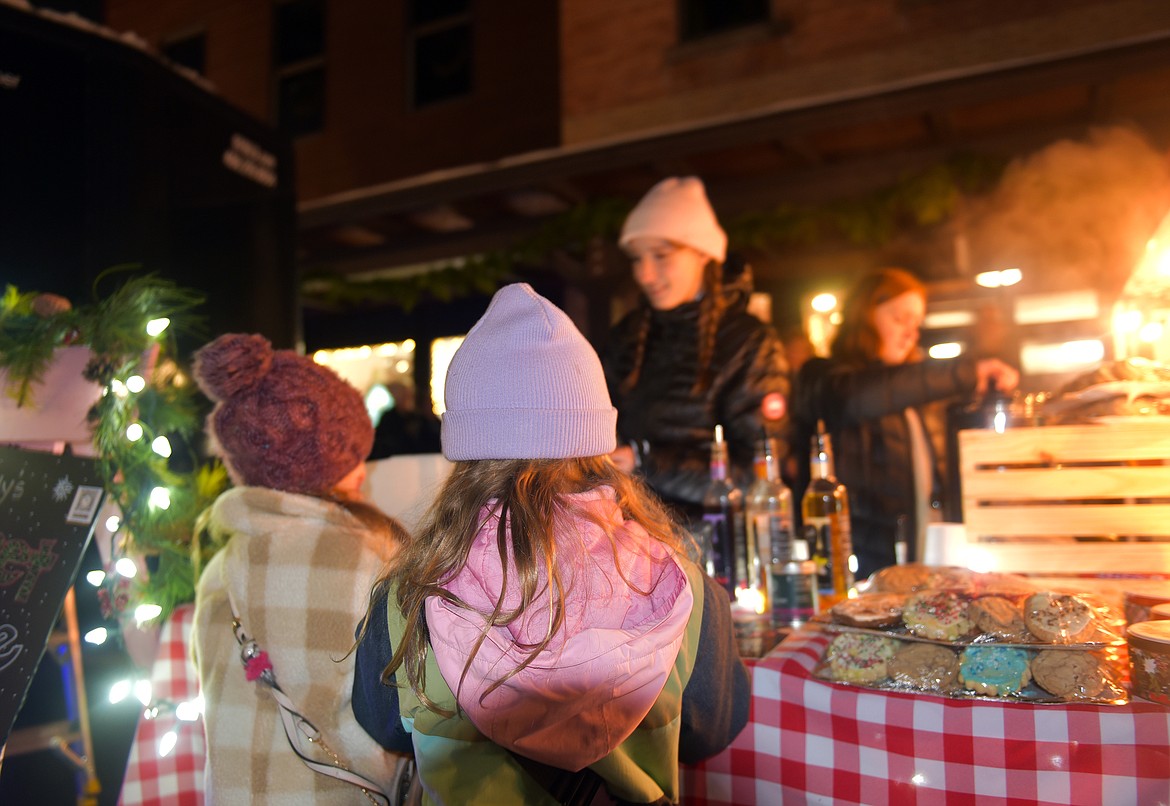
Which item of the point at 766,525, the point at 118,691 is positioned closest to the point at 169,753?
the point at 118,691

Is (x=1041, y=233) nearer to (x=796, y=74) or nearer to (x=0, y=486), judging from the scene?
(x=796, y=74)

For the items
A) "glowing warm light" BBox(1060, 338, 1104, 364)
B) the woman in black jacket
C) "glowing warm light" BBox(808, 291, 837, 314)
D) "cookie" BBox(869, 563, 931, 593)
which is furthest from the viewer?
"glowing warm light" BBox(808, 291, 837, 314)

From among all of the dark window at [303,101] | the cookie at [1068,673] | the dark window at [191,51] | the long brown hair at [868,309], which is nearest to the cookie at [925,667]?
the cookie at [1068,673]

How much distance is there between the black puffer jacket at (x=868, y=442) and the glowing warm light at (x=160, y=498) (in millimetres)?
2298

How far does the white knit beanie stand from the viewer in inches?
111

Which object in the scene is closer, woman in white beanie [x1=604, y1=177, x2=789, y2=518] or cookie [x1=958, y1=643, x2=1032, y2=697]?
cookie [x1=958, y1=643, x2=1032, y2=697]

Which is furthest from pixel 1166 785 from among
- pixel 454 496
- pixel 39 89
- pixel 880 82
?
pixel 880 82

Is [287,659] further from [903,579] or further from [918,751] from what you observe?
[903,579]

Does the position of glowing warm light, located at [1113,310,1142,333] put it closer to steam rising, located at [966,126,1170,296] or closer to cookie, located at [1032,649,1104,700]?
cookie, located at [1032,649,1104,700]

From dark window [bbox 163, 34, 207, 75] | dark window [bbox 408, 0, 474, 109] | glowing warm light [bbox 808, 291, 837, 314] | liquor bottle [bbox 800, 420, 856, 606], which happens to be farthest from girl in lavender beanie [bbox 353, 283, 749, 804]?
dark window [bbox 163, 34, 207, 75]

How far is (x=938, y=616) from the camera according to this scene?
153 centimetres

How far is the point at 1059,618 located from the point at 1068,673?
3.6 inches

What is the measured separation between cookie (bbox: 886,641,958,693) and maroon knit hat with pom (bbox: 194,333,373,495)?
1.31 metres

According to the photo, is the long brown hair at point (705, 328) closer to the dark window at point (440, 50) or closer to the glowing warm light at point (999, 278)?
the glowing warm light at point (999, 278)
